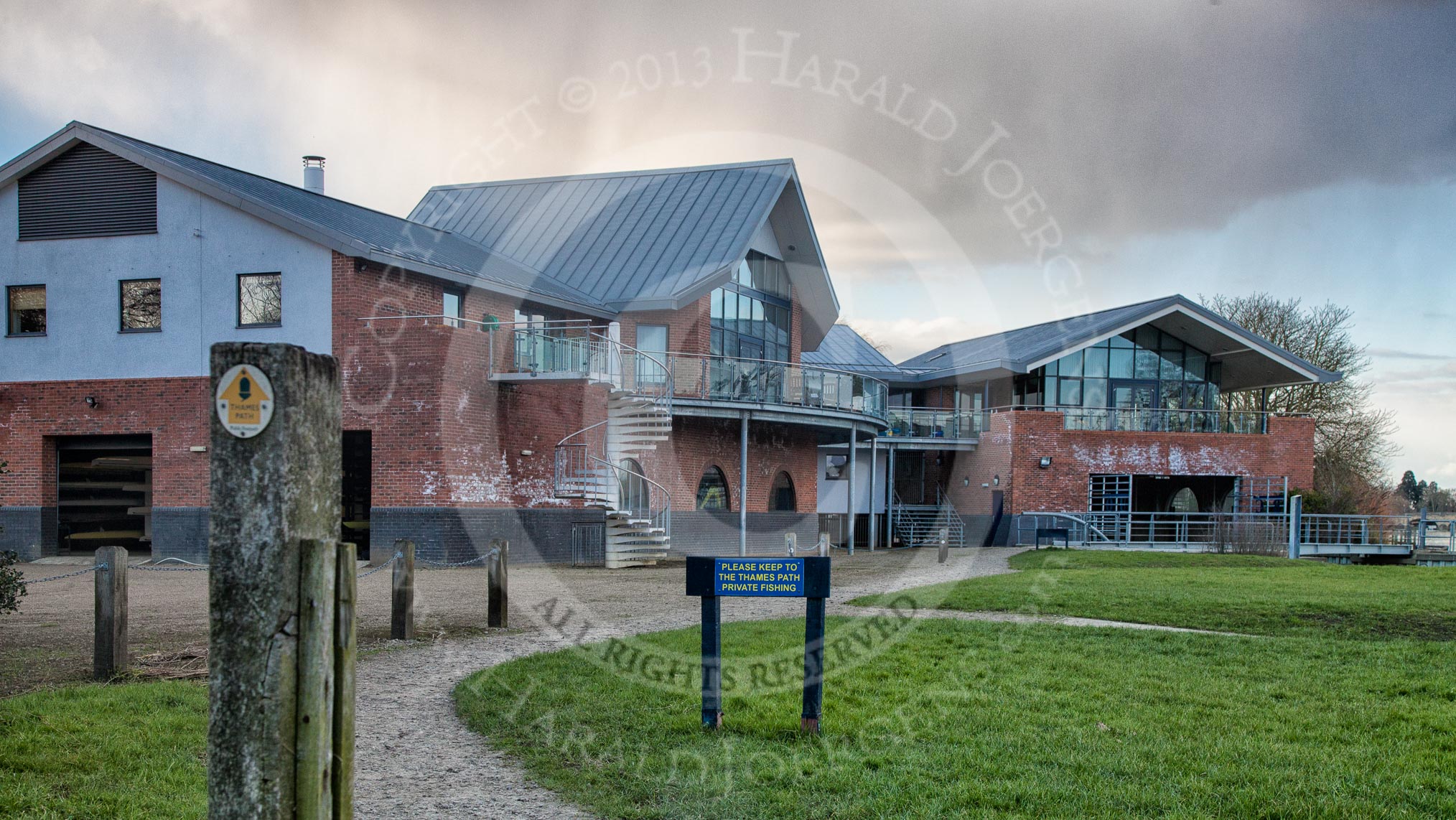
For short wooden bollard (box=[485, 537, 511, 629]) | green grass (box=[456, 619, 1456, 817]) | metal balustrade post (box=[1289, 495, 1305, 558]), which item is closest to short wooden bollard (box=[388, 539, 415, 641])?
short wooden bollard (box=[485, 537, 511, 629])

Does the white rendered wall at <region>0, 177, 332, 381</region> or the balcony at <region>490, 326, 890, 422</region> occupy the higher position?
the white rendered wall at <region>0, 177, 332, 381</region>

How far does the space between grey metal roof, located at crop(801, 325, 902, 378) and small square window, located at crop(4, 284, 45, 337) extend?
23.0m

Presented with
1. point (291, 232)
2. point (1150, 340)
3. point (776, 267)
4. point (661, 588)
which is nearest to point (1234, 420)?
point (1150, 340)

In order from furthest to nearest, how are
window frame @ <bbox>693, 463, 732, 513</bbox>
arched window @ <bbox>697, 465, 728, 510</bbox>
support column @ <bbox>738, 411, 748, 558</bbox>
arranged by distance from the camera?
arched window @ <bbox>697, 465, 728, 510</bbox> → window frame @ <bbox>693, 463, 732, 513</bbox> → support column @ <bbox>738, 411, 748, 558</bbox>

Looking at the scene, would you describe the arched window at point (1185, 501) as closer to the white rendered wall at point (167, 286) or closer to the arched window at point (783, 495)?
the arched window at point (783, 495)

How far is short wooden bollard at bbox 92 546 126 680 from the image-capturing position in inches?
340

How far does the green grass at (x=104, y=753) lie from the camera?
5406mm

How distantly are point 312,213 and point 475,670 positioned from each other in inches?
629

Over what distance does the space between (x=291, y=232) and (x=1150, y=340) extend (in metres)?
27.7

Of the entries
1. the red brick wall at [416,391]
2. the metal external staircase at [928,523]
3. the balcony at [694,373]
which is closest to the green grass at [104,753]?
the red brick wall at [416,391]

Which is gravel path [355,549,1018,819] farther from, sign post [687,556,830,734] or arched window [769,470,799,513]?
Answer: arched window [769,470,799,513]

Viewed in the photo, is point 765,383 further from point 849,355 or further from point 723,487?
point 849,355

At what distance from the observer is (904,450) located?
3950 centimetres

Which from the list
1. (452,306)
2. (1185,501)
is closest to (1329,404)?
(1185,501)
